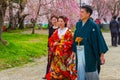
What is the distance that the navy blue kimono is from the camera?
23.8 ft

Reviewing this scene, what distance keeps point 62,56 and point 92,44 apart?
147 cm

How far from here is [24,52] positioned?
55.6 feet

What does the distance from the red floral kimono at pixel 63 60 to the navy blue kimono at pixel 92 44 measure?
1.24 meters

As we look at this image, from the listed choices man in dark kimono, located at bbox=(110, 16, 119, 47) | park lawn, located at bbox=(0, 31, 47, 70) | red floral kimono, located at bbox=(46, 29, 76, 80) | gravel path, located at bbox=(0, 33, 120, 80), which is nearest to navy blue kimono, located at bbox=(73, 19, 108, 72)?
red floral kimono, located at bbox=(46, 29, 76, 80)

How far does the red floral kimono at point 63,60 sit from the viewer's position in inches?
337

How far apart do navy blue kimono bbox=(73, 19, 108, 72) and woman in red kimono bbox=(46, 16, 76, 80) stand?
4.17ft

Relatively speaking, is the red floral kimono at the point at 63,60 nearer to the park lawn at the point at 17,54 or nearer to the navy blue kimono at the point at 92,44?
the navy blue kimono at the point at 92,44

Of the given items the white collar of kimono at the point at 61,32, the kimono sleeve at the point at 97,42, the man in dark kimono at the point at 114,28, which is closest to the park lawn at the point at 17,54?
the white collar of kimono at the point at 61,32

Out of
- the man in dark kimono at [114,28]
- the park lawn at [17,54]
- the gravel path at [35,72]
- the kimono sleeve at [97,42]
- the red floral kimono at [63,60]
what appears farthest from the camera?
the man in dark kimono at [114,28]

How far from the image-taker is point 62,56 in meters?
8.63

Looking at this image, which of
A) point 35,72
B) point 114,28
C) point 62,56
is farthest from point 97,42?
point 114,28

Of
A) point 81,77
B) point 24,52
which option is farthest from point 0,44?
point 81,77

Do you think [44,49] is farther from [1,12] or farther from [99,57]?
[99,57]

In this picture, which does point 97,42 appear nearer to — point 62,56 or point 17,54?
point 62,56
